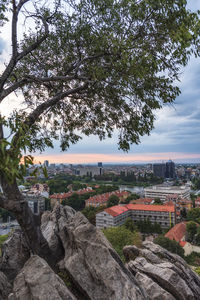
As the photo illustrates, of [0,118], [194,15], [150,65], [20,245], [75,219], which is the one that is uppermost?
[194,15]

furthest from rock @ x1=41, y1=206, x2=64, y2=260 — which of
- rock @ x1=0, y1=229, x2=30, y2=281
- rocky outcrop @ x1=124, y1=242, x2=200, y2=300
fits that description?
rocky outcrop @ x1=124, y1=242, x2=200, y2=300

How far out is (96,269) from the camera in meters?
4.12

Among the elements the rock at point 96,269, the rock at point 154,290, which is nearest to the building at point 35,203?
the rock at point 154,290

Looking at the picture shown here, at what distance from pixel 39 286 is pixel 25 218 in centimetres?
126

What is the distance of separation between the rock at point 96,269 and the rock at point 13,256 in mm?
→ 1317

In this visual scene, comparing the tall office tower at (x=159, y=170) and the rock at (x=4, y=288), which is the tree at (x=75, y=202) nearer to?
the rock at (x=4, y=288)

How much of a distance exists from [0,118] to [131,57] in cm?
301

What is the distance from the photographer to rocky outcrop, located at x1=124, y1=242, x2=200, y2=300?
18.0 ft

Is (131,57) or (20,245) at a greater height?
(131,57)

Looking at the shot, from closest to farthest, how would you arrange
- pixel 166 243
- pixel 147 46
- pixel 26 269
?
1. pixel 26 269
2. pixel 147 46
3. pixel 166 243

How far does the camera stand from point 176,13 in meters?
4.54

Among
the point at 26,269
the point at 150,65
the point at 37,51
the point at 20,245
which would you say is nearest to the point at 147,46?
the point at 150,65

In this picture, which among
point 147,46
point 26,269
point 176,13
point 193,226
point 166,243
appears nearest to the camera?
point 26,269

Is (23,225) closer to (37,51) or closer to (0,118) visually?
(0,118)
